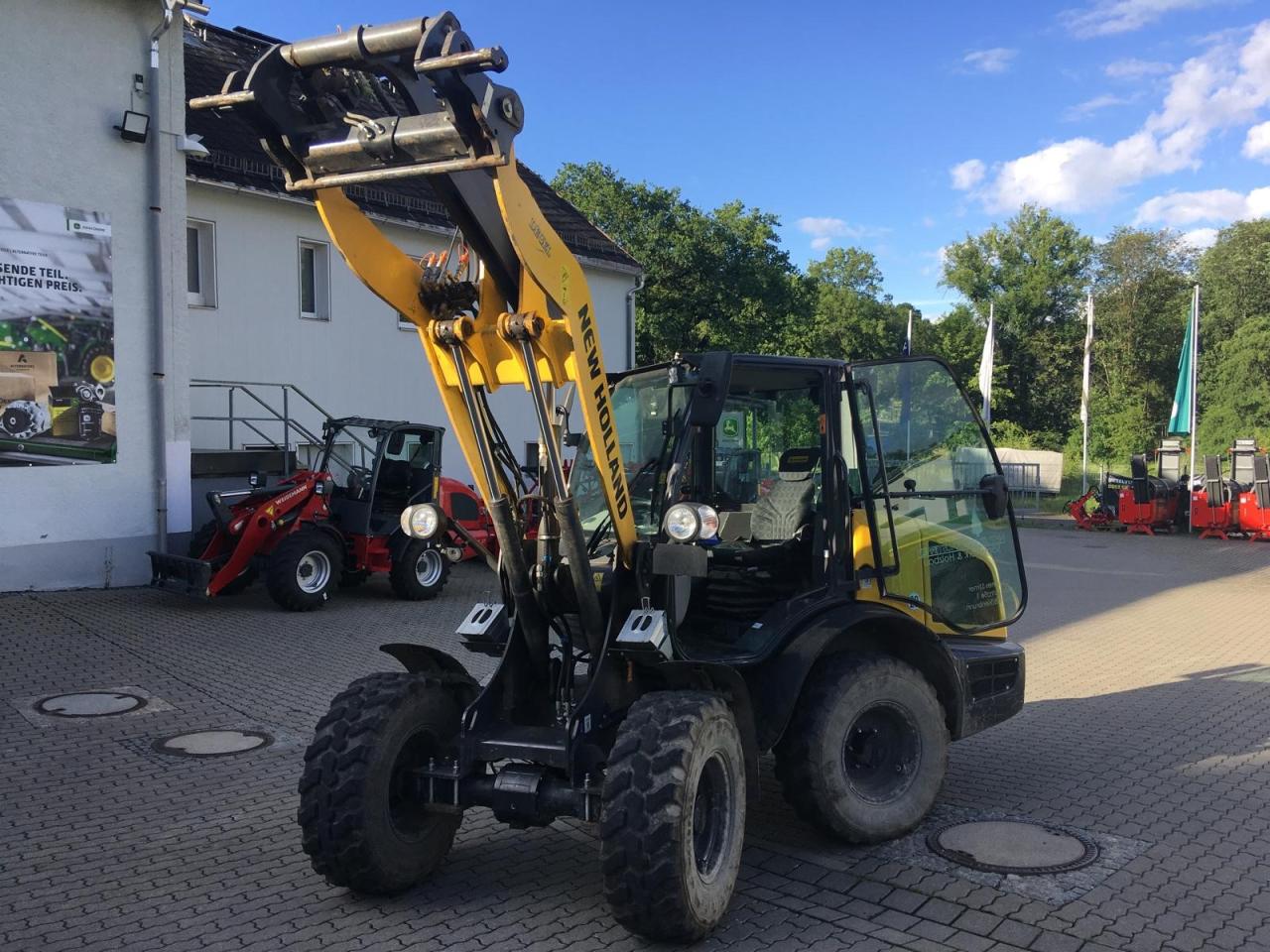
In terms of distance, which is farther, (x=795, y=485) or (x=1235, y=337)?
(x=1235, y=337)

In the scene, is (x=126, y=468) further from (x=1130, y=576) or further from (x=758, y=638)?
(x=1130, y=576)

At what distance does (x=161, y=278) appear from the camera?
40.6 ft

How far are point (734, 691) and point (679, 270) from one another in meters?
31.3

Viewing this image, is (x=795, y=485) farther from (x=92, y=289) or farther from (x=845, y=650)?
(x=92, y=289)

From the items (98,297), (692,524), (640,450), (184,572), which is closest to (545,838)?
(640,450)

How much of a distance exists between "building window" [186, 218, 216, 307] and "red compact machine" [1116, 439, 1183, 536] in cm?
1940

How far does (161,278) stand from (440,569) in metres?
4.80

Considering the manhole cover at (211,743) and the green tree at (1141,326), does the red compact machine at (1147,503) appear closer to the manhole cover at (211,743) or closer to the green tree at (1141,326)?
the manhole cover at (211,743)

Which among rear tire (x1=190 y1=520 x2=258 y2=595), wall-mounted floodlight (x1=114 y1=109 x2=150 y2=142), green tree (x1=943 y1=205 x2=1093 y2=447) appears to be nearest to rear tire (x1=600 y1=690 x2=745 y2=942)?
rear tire (x1=190 y1=520 x2=258 y2=595)

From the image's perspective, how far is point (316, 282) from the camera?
16.7 metres

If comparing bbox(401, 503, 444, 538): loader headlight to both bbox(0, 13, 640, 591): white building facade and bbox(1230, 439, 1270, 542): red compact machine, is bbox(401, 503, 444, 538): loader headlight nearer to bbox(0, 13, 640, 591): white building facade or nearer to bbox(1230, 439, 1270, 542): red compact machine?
bbox(0, 13, 640, 591): white building facade

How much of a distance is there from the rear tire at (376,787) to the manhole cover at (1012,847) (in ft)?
7.71

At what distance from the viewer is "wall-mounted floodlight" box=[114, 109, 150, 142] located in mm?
12008

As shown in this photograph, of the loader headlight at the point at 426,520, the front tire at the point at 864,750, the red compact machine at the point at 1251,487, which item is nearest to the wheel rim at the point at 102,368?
the loader headlight at the point at 426,520
